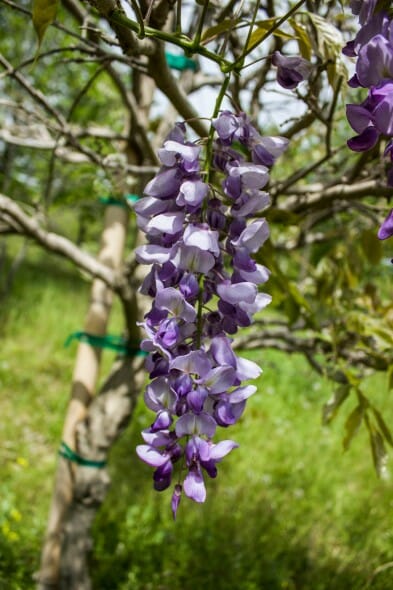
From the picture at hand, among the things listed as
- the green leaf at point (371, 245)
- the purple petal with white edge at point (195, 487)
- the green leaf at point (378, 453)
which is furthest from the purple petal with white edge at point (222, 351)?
the green leaf at point (371, 245)

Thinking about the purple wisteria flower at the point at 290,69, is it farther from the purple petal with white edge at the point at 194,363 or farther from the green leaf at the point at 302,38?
the purple petal with white edge at the point at 194,363

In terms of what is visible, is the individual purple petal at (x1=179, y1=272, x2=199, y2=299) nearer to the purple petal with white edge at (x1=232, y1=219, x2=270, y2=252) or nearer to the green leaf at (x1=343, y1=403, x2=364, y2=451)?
the purple petal with white edge at (x1=232, y1=219, x2=270, y2=252)

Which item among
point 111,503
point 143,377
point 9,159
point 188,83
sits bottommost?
point 111,503

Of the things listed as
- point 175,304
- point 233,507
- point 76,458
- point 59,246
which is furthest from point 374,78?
point 233,507

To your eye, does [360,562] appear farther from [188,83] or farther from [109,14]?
[109,14]

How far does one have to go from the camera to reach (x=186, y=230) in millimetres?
585

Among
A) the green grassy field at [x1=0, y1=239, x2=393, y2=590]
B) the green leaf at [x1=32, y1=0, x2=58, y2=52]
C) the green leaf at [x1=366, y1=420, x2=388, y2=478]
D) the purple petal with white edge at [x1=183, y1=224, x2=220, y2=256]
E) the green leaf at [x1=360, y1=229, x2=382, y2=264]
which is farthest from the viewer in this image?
the green grassy field at [x1=0, y1=239, x2=393, y2=590]

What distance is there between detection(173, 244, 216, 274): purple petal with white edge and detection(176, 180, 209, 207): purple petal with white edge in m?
0.04

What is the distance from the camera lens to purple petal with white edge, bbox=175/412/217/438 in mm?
600

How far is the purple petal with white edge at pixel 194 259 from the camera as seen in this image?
23.5 inches

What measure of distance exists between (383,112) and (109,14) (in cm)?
35

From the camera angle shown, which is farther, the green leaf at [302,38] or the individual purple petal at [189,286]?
the green leaf at [302,38]

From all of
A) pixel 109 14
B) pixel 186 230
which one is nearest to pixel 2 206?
pixel 109 14

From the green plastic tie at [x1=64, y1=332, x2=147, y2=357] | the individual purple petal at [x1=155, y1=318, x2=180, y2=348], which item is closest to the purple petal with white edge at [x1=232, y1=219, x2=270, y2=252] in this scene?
the individual purple petal at [x1=155, y1=318, x2=180, y2=348]
